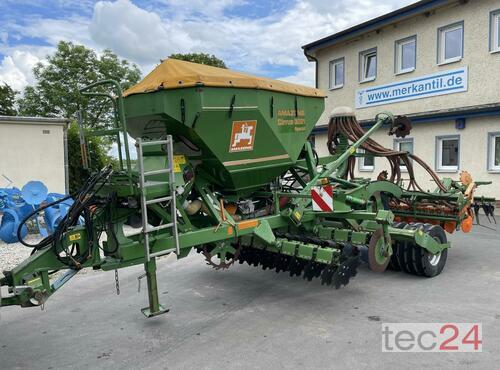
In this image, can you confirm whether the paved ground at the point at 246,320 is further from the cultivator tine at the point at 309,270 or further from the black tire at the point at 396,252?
the cultivator tine at the point at 309,270

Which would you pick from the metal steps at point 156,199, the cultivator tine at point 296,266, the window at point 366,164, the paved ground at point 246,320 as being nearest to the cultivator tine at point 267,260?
the paved ground at point 246,320

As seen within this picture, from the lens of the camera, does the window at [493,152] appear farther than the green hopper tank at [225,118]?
Yes

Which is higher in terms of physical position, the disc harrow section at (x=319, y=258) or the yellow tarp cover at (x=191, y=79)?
the yellow tarp cover at (x=191, y=79)

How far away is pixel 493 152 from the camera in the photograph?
11656 mm

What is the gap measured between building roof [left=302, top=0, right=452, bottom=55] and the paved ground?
932 cm

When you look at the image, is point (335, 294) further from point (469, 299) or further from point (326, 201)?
point (469, 299)

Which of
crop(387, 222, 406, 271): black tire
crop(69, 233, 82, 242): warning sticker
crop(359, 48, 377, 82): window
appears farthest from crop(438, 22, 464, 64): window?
crop(69, 233, 82, 242): warning sticker

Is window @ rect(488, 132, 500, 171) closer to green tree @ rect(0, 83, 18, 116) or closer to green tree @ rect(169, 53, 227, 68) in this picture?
green tree @ rect(169, 53, 227, 68)

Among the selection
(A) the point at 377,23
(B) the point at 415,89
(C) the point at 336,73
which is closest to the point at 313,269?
(B) the point at 415,89

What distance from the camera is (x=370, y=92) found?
1518 cm

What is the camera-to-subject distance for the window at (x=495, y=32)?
1156 cm

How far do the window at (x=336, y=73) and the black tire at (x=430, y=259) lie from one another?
11.5m

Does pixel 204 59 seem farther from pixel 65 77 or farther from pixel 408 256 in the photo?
pixel 408 256

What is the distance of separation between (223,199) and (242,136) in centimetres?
86
